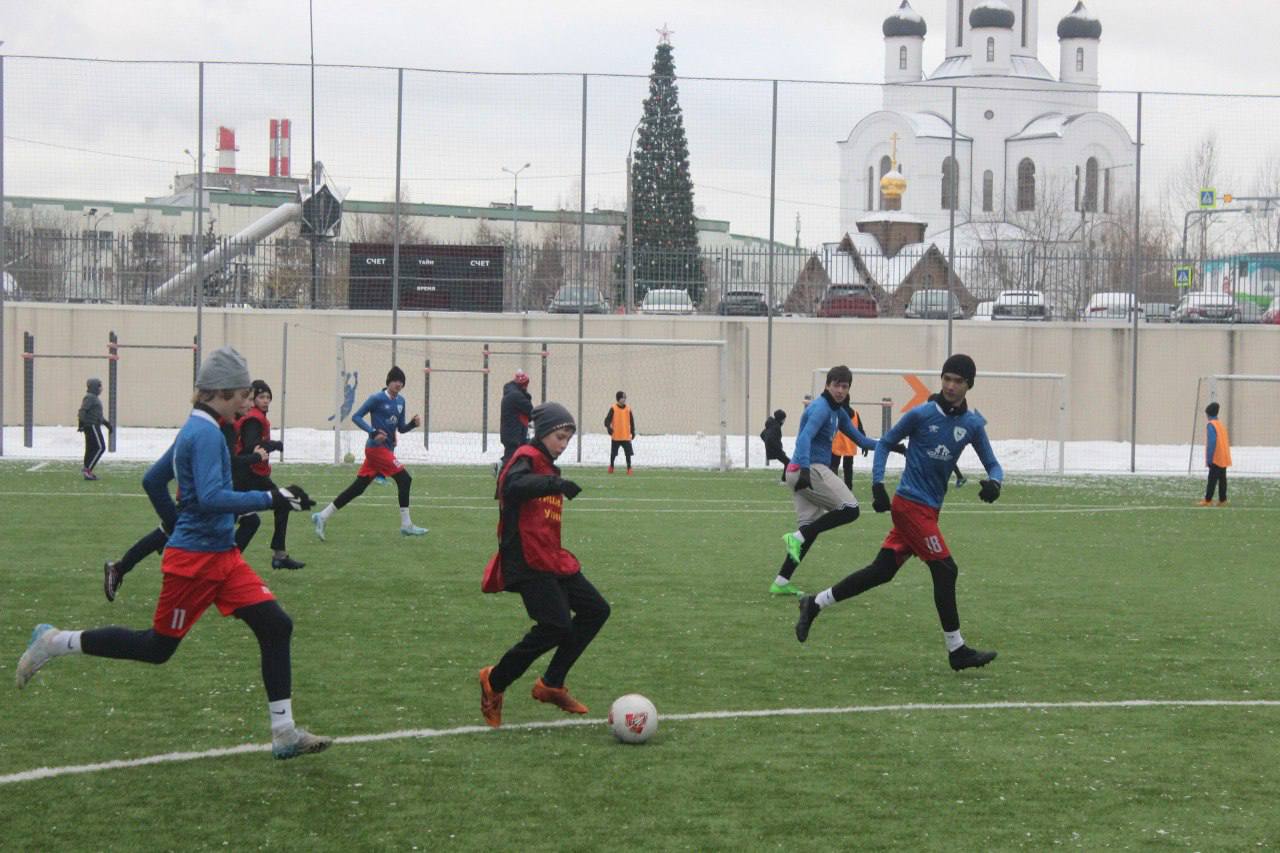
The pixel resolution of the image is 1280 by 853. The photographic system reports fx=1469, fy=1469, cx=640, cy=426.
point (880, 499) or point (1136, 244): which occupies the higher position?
point (1136, 244)

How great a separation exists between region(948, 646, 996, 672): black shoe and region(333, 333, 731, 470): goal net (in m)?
23.5

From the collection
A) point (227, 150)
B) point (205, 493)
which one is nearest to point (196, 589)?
point (205, 493)

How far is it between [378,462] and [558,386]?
60.1 feet

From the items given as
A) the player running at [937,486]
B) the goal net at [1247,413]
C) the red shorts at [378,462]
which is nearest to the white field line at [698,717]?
the player running at [937,486]

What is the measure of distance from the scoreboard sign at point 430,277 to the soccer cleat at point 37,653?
25.8m

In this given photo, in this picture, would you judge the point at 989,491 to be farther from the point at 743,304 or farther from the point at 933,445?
the point at 743,304

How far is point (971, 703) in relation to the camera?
8516 mm

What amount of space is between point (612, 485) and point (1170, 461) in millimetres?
14913

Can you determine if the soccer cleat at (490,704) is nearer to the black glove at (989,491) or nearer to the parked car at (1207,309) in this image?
the black glove at (989,491)

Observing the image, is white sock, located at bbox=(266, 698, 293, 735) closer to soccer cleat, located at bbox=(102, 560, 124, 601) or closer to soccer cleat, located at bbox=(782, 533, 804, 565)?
soccer cleat, located at bbox=(102, 560, 124, 601)

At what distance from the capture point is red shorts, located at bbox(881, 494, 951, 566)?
31.2 feet

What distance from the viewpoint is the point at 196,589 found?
22.7ft

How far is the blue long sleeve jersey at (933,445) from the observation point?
956cm

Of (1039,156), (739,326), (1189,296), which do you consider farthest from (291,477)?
(1039,156)
